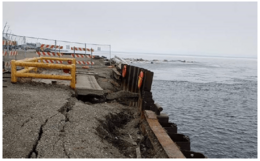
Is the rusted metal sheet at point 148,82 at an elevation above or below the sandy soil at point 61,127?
above

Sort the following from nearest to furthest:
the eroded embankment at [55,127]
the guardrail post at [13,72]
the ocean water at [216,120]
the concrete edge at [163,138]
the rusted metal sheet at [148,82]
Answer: the eroded embankment at [55,127] < the concrete edge at [163,138] < the rusted metal sheet at [148,82] < the guardrail post at [13,72] < the ocean water at [216,120]

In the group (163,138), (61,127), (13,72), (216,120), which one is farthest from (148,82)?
(216,120)

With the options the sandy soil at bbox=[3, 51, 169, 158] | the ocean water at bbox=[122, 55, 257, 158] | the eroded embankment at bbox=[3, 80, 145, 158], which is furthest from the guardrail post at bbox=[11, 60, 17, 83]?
the ocean water at bbox=[122, 55, 257, 158]

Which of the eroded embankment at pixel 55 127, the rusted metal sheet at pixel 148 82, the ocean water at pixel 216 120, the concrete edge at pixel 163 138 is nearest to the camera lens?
the eroded embankment at pixel 55 127

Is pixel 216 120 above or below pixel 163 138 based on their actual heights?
below

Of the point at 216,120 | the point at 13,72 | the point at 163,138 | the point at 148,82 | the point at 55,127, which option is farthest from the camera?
the point at 216,120

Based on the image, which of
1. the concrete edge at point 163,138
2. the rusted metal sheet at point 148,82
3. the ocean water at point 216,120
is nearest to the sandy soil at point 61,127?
the concrete edge at point 163,138

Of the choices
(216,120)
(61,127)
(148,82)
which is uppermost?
(148,82)

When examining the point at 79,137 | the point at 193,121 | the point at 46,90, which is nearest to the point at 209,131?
the point at 193,121

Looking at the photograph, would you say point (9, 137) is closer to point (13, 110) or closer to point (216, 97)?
point (13, 110)

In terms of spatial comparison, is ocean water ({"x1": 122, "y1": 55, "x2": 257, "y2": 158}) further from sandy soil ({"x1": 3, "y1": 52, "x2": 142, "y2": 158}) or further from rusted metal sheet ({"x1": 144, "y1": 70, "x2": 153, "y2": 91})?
sandy soil ({"x1": 3, "y1": 52, "x2": 142, "y2": 158})

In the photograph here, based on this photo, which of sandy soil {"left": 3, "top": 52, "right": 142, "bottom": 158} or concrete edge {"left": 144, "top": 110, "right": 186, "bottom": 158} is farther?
concrete edge {"left": 144, "top": 110, "right": 186, "bottom": 158}

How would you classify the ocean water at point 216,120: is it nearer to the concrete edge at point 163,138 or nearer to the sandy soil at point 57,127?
the concrete edge at point 163,138

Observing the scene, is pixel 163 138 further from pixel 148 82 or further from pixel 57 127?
pixel 148 82
